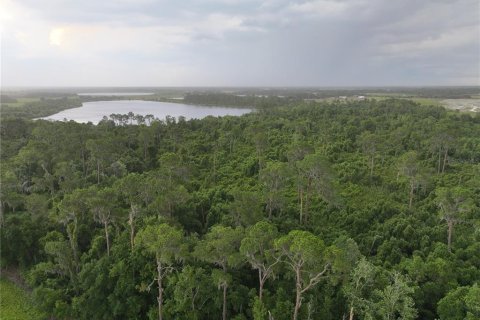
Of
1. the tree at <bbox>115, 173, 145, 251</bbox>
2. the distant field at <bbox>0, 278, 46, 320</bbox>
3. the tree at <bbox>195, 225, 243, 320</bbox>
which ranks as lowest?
the distant field at <bbox>0, 278, 46, 320</bbox>

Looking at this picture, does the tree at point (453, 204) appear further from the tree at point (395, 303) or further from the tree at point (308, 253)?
the tree at point (308, 253)

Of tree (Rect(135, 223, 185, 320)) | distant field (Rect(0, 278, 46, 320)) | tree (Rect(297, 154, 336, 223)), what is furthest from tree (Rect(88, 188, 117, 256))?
tree (Rect(297, 154, 336, 223))

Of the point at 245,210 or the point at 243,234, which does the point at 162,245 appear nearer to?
the point at 243,234

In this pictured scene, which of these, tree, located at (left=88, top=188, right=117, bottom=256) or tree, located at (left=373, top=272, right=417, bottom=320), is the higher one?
tree, located at (left=88, top=188, right=117, bottom=256)

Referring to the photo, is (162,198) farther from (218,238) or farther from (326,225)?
(326,225)

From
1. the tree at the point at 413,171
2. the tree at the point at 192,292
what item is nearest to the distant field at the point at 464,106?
the tree at the point at 413,171

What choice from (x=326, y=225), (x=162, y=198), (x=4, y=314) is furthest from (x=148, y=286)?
(x=326, y=225)

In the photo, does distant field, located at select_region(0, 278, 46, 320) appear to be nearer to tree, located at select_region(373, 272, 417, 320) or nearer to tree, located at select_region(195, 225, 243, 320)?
tree, located at select_region(195, 225, 243, 320)

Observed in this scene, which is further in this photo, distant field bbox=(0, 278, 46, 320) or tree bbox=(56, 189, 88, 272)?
tree bbox=(56, 189, 88, 272)
